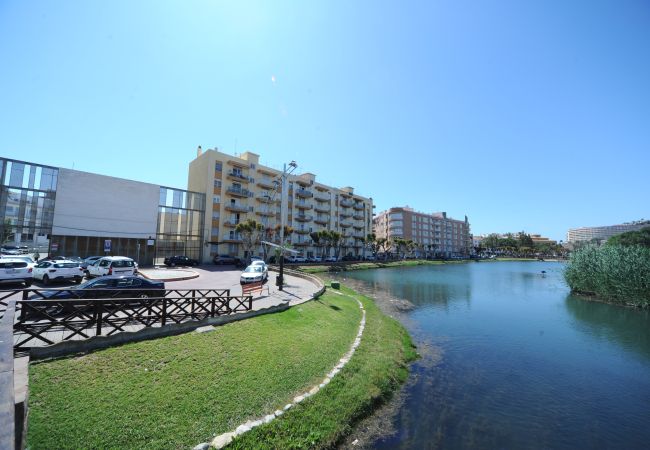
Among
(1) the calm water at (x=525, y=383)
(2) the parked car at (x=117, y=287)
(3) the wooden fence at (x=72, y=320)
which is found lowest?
(1) the calm water at (x=525, y=383)

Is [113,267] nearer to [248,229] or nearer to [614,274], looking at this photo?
[248,229]

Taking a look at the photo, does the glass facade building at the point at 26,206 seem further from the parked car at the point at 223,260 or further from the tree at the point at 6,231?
the parked car at the point at 223,260

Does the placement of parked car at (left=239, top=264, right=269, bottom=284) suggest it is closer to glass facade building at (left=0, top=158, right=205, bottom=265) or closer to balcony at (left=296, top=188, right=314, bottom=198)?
glass facade building at (left=0, top=158, right=205, bottom=265)

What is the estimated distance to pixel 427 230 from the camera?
407 feet

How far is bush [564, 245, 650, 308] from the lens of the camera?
27.9 meters

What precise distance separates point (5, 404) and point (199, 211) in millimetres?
50705

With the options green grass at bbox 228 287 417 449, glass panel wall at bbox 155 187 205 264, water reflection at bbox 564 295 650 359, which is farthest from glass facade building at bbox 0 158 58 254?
water reflection at bbox 564 295 650 359

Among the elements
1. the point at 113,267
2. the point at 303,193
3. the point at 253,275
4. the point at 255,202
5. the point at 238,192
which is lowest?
the point at 253,275

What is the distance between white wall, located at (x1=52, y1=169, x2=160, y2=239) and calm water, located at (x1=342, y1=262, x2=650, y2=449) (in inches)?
1450

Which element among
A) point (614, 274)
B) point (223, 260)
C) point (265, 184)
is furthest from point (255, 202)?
point (614, 274)

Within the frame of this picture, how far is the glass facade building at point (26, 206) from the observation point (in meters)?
32.1

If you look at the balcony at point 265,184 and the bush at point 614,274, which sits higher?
the balcony at point 265,184

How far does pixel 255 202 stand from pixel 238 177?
21.1 ft

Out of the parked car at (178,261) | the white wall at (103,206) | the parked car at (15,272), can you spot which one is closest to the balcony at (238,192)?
the white wall at (103,206)
